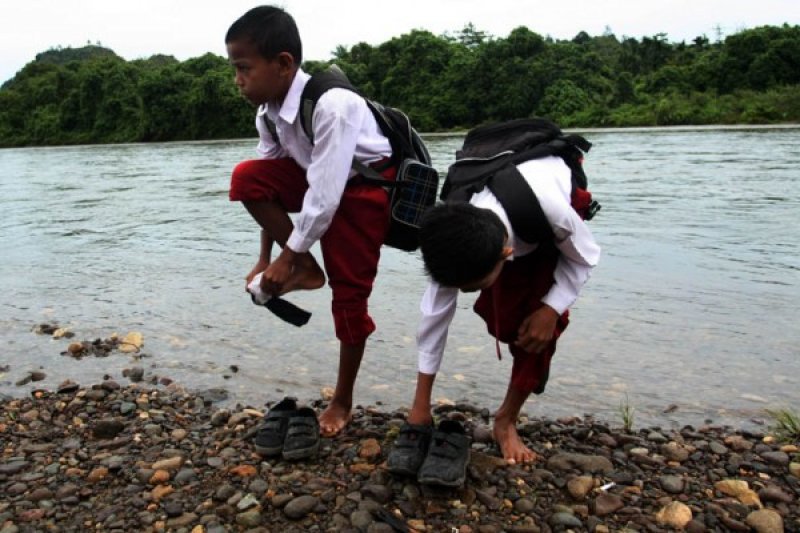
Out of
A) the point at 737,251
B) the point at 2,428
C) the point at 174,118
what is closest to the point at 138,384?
the point at 2,428

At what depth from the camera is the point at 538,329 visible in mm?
2508

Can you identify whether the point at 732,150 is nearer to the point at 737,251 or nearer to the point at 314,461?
the point at 737,251

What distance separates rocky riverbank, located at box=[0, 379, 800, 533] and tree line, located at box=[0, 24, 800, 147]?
113 ft

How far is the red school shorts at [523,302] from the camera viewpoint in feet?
8.45

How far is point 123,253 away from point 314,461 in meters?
5.63

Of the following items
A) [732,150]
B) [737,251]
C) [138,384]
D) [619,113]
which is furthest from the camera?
[619,113]

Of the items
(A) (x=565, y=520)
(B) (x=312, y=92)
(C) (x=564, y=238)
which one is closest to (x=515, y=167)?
(C) (x=564, y=238)

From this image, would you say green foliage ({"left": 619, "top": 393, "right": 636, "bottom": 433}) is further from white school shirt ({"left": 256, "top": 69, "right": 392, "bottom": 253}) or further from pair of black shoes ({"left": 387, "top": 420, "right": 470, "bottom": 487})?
white school shirt ({"left": 256, "top": 69, "right": 392, "bottom": 253})

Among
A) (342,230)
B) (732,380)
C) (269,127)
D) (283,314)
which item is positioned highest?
(269,127)

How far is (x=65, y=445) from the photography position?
2887mm

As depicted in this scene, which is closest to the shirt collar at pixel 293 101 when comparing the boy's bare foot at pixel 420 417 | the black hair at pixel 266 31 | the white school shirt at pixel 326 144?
the white school shirt at pixel 326 144

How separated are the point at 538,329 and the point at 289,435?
3.23ft

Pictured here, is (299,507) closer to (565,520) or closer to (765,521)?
(565,520)

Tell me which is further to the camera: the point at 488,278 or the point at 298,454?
the point at 298,454
